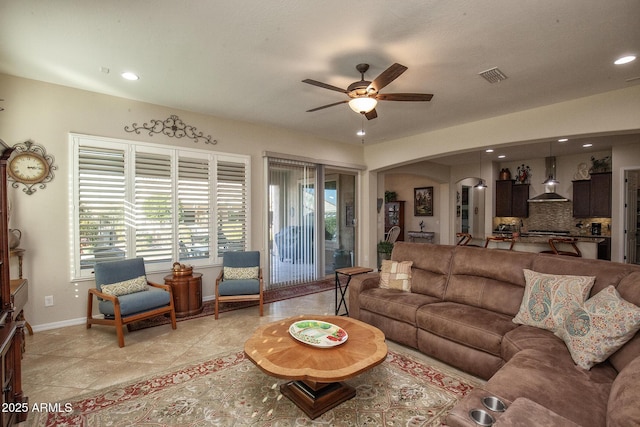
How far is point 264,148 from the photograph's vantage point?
5.34 meters

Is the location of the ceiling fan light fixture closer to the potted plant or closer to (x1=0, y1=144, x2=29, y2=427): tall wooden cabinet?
(x1=0, y1=144, x2=29, y2=427): tall wooden cabinet

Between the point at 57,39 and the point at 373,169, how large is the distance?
5420mm

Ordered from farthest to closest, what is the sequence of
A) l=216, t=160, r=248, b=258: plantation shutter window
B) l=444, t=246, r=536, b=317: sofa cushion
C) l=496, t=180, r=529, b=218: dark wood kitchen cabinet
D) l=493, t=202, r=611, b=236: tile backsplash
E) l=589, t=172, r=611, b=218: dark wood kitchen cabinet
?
1. l=496, t=180, r=529, b=218: dark wood kitchen cabinet
2. l=493, t=202, r=611, b=236: tile backsplash
3. l=589, t=172, r=611, b=218: dark wood kitchen cabinet
4. l=216, t=160, r=248, b=258: plantation shutter window
5. l=444, t=246, r=536, b=317: sofa cushion

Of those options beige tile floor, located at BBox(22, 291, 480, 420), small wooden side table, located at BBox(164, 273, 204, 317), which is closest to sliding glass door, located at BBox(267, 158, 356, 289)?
small wooden side table, located at BBox(164, 273, 204, 317)

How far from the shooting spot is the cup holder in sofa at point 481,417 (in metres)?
1.34

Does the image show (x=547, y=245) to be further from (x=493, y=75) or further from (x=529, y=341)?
(x=529, y=341)

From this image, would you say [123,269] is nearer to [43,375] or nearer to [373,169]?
[43,375]

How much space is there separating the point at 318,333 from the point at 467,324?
4.29 feet

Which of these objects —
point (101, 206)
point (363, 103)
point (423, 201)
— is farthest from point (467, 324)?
point (423, 201)

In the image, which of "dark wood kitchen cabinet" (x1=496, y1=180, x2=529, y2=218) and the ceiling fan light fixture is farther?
"dark wood kitchen cabinet" (x1=496, y1=180, x2=529, y2=218)

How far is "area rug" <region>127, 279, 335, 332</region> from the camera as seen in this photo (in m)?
3.81

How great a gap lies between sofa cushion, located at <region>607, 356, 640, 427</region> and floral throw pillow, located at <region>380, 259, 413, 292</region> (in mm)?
2144

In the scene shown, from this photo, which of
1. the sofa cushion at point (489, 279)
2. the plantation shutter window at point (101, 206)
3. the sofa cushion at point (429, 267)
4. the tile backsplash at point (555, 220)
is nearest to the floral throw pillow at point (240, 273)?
the plantation shutter window at point (101, 206)

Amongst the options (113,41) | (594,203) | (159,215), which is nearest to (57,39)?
(113,41)
